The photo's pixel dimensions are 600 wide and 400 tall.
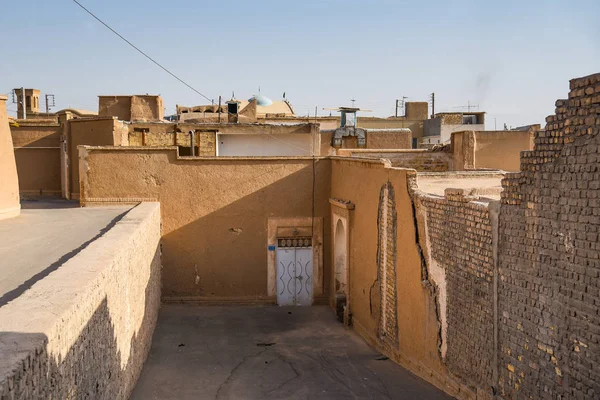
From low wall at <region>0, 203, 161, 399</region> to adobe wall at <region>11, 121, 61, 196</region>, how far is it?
44.1 feet

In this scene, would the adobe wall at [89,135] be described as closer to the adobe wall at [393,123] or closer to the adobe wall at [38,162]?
the adobe wall at [38,162]

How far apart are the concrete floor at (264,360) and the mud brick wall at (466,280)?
978 mm

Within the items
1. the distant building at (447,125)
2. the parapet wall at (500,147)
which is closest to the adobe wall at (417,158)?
the parapet wall at (500,147)

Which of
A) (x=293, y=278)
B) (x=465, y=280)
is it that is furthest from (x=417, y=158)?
(x=465, y=280)

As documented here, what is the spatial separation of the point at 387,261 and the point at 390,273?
274mm

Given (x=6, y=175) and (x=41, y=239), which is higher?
(x=6, y=175)

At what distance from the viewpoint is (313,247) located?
16.7 m

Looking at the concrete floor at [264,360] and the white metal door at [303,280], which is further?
the white metal door at [303,280]

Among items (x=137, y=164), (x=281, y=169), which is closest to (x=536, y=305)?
(x=281, y=169)

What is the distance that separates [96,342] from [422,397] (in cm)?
498

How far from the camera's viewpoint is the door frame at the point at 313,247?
16.7m

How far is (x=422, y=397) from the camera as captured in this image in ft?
29.6

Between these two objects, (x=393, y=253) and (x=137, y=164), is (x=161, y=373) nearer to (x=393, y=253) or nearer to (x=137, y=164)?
(x=393, y=253)

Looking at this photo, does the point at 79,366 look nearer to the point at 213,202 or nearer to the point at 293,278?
the point at 213,202
